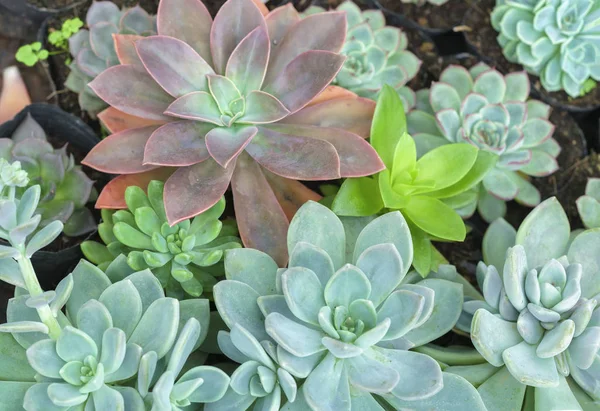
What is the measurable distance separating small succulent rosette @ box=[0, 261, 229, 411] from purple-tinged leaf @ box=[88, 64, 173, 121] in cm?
32

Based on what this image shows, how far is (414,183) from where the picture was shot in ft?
3.34

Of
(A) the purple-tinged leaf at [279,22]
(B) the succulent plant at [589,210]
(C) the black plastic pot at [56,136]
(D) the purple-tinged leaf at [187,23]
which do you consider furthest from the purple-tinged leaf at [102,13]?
(B) the succulent plant at [589,210]

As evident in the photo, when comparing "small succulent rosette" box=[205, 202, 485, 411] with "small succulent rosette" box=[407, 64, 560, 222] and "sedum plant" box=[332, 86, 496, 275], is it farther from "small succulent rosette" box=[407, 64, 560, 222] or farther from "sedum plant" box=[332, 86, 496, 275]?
"small succulent rosette" box=[407, 64, 560, 222]

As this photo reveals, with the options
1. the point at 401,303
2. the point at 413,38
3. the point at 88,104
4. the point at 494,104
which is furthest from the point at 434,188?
the point at 88,104

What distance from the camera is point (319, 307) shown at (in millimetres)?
824

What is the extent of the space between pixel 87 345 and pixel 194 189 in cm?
32

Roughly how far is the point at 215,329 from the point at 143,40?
0.55 m

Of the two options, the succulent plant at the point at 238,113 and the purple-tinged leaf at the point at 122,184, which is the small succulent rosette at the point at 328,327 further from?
the purple-tinged leaf at the point at 122,184

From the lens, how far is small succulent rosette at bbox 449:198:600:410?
818mm

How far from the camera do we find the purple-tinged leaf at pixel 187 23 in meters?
1.03

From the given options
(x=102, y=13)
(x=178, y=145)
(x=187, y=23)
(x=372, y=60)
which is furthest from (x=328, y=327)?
(x=102, y=13)

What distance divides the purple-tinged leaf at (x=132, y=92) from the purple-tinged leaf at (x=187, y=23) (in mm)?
103

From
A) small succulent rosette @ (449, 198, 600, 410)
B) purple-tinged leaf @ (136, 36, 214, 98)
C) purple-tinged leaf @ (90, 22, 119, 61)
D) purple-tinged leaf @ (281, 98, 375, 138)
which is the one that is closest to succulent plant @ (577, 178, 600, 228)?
small succulent rosette @ (449, 198, 600, 410)

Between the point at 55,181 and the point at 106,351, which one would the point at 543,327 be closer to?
the point at 106,351
